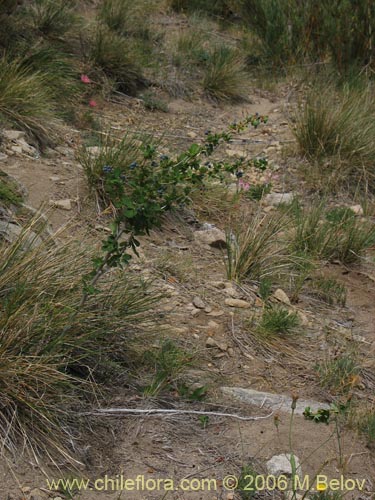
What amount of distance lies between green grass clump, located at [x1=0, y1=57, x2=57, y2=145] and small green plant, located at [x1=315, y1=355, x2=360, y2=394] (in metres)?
2.63

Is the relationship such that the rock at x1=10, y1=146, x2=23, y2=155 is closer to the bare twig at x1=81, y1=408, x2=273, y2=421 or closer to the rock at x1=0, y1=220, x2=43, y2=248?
the rock at x1=0, y1=220, x2=43, y2=248

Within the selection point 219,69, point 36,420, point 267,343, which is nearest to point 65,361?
point 36,420

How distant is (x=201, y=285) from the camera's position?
4.43 meters

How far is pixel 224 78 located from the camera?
766cm

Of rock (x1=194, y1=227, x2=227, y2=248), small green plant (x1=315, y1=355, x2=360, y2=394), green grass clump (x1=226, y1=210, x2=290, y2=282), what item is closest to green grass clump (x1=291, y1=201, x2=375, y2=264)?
green grass clump (x1=226, y1=210, x2=290, y2=282)

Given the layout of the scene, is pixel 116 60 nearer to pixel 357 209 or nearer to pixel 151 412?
pixel 357 209

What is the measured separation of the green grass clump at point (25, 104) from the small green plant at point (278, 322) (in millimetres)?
2226

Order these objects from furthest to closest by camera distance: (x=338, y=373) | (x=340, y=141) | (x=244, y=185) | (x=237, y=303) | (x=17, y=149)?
(x=340, y=141) → (x=244, y=185) → (x=17, y=149) → (x=237, y=303) → (x=338, y=373)

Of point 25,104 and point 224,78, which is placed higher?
point 25,104

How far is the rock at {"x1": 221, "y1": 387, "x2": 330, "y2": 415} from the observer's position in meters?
3.51

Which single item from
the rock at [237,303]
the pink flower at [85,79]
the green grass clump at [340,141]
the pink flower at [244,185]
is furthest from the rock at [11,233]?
the green grass clump at [340,141]

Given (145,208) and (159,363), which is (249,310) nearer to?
(159,363)

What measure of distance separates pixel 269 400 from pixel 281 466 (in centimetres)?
48

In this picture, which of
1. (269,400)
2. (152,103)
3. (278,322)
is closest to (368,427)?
(269,400)
